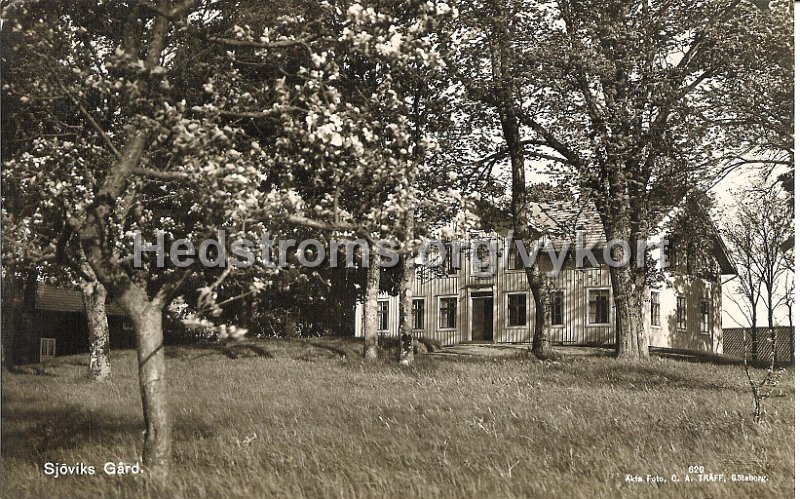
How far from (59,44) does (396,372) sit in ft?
16.7

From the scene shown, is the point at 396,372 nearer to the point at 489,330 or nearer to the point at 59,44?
the point at 489,330

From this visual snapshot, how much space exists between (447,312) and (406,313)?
47 centimetres

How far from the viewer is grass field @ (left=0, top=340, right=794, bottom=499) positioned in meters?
8.11

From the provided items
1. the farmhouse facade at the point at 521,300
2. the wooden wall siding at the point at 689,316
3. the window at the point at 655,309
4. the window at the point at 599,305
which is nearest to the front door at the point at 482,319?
the farmhouse facade at the point at 521,300

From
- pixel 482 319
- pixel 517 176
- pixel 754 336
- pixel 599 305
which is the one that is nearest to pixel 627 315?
pixel 599 305

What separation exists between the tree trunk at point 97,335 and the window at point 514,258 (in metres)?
4.57

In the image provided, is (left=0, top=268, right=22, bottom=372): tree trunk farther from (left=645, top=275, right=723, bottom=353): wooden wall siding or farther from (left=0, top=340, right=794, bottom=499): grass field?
(left=645, top=275, right=723, bottom=353): wooden wall siding

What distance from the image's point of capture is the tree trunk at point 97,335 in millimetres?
8648

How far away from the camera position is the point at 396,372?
9117mm

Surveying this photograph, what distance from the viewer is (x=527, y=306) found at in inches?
368

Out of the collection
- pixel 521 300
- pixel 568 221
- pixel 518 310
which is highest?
pixel 568 221

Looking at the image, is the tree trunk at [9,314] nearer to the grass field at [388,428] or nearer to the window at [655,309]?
the grass field at [388,428]

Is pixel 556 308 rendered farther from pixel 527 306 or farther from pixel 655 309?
pixel 655 309

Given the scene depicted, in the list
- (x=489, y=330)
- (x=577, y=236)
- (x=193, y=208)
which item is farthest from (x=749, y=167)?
(x=193, y=208)
